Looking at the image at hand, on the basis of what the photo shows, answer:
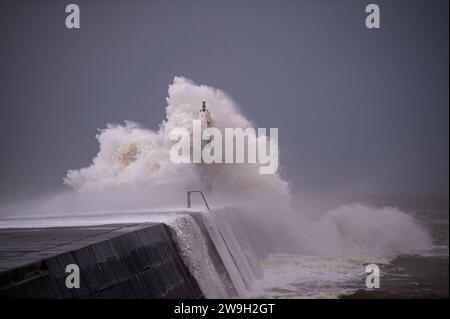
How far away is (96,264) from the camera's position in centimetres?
933

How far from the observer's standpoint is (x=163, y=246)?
498 inches

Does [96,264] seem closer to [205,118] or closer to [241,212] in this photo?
[241,212]

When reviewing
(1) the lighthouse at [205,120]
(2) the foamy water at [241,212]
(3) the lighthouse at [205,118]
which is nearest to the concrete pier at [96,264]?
(2) the foamy water at [241,212]

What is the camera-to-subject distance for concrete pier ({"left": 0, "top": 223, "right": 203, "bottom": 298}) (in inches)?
303

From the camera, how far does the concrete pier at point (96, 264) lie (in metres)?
7.70

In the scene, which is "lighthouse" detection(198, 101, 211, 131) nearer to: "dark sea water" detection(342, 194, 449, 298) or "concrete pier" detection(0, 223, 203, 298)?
"dark sea water" detection(342, 194, 449, 298)

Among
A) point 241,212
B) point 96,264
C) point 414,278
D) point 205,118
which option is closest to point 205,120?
point 205,118

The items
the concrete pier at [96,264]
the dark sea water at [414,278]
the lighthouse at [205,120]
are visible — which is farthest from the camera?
the lighthouse at [205,120]

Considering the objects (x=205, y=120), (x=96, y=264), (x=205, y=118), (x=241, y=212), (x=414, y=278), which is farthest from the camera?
(x=205, y=120)

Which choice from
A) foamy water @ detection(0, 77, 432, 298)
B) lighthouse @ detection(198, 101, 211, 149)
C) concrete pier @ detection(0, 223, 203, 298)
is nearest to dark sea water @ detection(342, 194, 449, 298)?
foamy water @ detection(0, 77, 432, 298)

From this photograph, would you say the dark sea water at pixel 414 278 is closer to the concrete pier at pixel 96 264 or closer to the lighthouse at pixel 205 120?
the concrete pier at pixel 96 264
